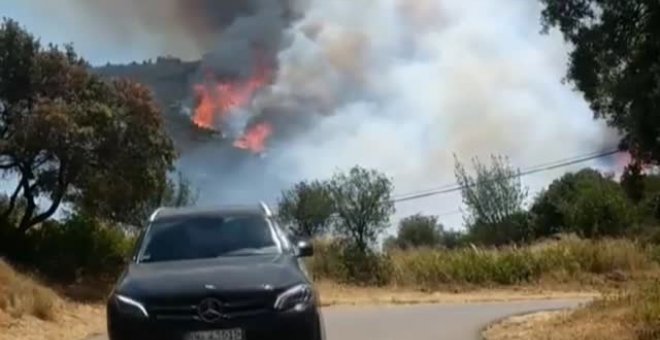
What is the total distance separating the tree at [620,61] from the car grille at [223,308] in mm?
6420

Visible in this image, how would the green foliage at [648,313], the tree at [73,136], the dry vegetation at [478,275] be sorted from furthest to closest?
the tree at [73,136] < the dry vegetation at [478,275] < the green foliage at [648,313]

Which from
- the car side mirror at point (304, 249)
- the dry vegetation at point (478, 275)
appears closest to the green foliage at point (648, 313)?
the car side mirror at point (304, 249)

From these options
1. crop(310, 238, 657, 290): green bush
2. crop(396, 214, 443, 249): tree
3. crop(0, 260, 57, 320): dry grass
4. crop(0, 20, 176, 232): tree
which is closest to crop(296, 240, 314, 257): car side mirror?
crop(0, 260, 57, 320): dry grass

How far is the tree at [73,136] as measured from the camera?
31.2m

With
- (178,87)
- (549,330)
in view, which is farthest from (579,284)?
(178,87)

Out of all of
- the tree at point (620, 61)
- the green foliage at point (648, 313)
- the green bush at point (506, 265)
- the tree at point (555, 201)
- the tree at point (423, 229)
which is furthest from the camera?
the tree at point (423, 229)

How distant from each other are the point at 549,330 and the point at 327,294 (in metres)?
16.8

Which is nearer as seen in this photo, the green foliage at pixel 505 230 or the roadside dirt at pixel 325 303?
the roadside dirt at pixel 325 303

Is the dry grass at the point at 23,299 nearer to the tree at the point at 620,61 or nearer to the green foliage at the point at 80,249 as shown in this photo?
the green foliage at the point at 80,249

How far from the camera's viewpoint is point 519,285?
32.7 metres

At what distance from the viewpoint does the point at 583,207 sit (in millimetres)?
47844

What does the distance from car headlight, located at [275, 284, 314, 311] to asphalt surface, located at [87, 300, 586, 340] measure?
239 inches

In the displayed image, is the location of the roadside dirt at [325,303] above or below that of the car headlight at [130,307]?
above

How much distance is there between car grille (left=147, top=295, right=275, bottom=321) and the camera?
938 centimetres
